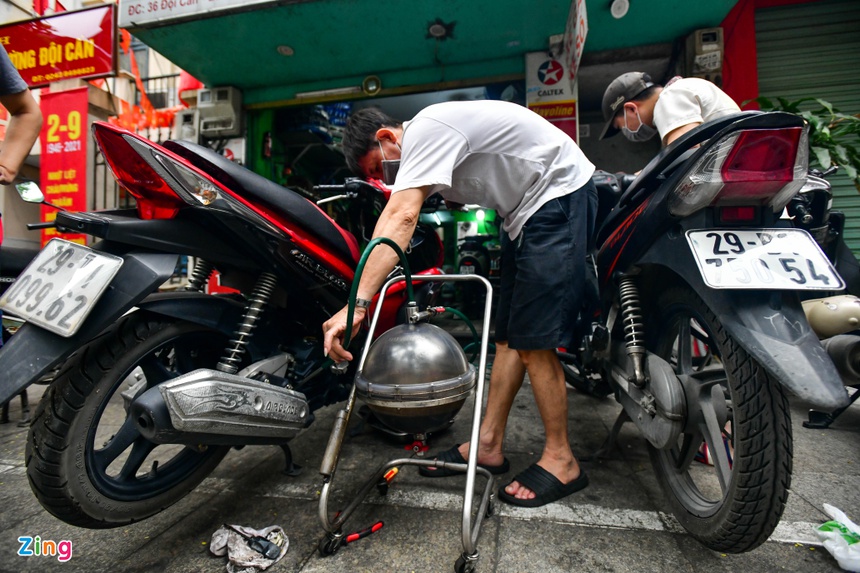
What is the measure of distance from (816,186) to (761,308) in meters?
1.10

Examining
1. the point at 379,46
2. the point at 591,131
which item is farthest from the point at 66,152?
the point at 591,131

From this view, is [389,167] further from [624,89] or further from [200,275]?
[624,89]

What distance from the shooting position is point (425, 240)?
227cm

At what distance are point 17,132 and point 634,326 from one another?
9.33ft

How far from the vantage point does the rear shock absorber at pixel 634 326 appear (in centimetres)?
144

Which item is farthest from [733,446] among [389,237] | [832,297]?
[832,297]

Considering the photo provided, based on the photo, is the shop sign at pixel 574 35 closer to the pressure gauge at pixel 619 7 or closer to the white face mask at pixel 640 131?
the pressure gauge at pixel 619 7

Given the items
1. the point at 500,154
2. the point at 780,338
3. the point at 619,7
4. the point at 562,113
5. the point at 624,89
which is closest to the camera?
the point at 780,338

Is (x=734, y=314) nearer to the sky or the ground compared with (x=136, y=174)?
nearer to the ground

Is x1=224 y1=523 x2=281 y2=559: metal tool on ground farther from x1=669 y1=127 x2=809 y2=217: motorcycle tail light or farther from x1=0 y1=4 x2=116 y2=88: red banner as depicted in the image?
x1=0 y1=4 x2=116 y2=88: red banner

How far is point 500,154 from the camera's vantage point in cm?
160

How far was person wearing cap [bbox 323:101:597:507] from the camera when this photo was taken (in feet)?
4.60

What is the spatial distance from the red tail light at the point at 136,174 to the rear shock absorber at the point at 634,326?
1613mm

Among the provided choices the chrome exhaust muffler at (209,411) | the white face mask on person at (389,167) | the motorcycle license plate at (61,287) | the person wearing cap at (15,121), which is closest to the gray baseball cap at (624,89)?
the white face mask on person at (389,167)
